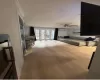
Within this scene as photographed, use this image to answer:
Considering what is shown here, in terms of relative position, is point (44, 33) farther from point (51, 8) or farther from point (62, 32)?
point (51, 8)

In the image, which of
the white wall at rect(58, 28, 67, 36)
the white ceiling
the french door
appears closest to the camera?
the white ceiling

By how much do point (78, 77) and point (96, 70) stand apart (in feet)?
3.45

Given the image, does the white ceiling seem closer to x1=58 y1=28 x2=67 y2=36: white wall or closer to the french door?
the french door

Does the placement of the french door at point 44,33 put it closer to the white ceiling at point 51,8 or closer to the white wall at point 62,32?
the white wall at point 62,32

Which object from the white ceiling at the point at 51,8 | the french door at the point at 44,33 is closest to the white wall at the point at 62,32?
the french door at the point at 44,33

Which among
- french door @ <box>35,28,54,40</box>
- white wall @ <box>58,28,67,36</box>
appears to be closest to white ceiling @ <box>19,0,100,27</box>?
french door @ <box>35,28,54,40</box>

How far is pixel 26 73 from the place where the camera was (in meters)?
2.69

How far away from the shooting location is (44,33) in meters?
14.3

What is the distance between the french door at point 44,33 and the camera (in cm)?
1396

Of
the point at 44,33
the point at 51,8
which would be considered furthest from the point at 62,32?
the point at 51,8

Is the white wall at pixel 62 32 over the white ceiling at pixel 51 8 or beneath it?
beneath

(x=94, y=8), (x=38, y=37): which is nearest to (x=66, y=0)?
(x=94, y=8)

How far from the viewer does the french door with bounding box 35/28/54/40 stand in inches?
550

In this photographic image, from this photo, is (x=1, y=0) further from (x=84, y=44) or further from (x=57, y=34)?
(x=57, y=34)
